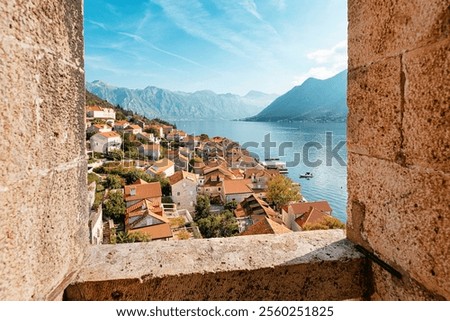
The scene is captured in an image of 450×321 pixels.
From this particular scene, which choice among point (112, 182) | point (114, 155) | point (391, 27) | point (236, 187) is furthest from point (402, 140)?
point (114, 155)

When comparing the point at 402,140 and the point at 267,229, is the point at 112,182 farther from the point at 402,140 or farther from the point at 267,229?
the point at 402,140

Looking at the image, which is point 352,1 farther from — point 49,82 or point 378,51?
point 49,82

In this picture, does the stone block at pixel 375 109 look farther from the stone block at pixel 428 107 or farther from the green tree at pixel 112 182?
the green tree at pixel 112 182

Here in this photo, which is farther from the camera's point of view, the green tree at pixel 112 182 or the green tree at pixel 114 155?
the green tree at pixel 114 155

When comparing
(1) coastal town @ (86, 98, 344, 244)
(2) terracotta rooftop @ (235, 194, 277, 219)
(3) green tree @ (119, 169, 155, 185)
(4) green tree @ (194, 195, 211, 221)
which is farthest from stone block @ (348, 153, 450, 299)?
(3) green tree @ (119, 169, 155, 185)

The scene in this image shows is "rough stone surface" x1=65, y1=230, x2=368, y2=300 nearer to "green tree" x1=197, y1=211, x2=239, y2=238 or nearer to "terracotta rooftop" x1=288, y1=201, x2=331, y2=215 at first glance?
"green tree" x1=197, y1=211, x2=239, y2=238

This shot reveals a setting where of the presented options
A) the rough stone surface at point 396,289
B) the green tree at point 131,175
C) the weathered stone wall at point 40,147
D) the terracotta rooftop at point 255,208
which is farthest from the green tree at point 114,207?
the rough stone surface at point 396,289
